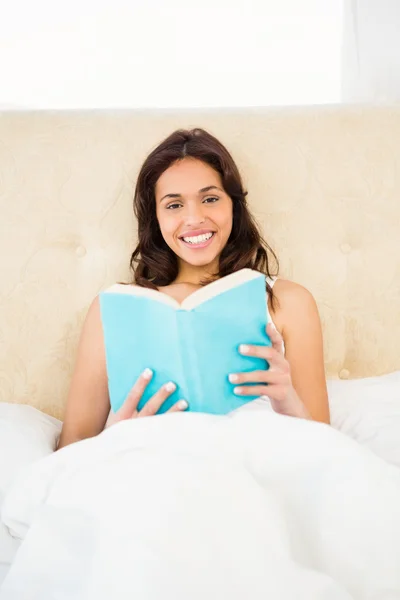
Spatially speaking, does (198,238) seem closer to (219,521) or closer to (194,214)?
(194,214)

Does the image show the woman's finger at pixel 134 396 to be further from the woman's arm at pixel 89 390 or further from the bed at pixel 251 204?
the bed at pixel 251 204

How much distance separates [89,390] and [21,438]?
22 centimetres

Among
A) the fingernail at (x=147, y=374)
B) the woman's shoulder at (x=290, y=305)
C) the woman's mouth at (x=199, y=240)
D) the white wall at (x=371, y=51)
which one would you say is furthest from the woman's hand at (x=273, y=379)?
the white wall at (x=371, y=51)

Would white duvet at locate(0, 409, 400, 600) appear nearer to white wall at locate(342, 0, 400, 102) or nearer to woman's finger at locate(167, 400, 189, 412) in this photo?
woman's finger at locate(167, 400, 189, 412)

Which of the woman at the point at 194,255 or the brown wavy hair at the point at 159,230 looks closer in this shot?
the woman at the point at 194,255

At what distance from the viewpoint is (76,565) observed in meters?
0.54

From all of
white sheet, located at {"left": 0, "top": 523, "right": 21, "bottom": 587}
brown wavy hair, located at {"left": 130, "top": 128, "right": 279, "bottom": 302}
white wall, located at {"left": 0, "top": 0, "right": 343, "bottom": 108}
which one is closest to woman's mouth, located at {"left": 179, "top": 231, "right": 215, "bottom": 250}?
brown wavy hair, located at {"left": 130, "top": 128, "right": 279, "bottom": 302}

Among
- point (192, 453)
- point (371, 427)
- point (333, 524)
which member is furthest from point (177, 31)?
point (333, 524)

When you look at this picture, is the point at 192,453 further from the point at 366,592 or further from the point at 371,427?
the point at 371,427

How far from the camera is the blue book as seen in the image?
2.63 feet

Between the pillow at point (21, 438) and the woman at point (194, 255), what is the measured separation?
5 cm

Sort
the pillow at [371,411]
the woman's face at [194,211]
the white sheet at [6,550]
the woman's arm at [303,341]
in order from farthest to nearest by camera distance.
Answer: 1. the woman's face at [194,211]
2. the woman's arm at [303,341]
3. the pillow at [371,411]
4. the white sheet at [6,550]

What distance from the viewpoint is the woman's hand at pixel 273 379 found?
85 centimetres

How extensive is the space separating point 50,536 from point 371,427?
2.11ft
